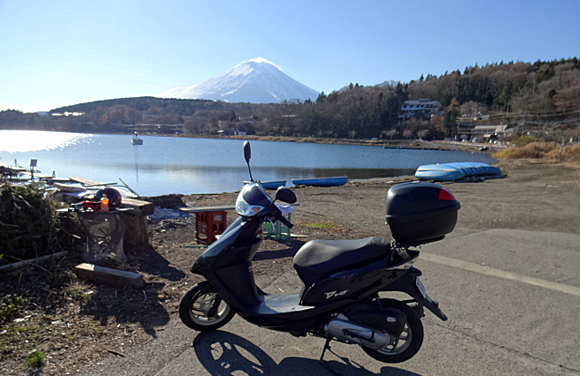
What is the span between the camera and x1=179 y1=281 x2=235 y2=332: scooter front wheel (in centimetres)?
331

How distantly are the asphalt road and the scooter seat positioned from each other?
0.72m

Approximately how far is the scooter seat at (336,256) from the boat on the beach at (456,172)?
75.7 ft

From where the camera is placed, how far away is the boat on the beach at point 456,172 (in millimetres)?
23969

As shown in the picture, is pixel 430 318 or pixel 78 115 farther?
pixel 78 115

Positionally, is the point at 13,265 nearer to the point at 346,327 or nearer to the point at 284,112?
the point at 346,327

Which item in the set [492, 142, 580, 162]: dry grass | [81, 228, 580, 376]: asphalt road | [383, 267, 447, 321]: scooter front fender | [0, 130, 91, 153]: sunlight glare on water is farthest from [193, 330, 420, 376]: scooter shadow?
[0, 130, 91, 153]: sunlight glare on water

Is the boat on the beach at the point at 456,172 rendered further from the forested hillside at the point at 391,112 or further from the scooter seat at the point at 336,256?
the forested hillside at the point at 391,112

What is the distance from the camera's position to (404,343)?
117 inches

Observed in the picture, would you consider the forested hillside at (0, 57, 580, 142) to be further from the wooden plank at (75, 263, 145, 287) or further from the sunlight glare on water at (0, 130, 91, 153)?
the wooden plank at (75, 263, 145, 287)

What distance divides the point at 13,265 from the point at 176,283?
1.76 meters

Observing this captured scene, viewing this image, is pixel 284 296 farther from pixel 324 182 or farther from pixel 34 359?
pixel 324 182

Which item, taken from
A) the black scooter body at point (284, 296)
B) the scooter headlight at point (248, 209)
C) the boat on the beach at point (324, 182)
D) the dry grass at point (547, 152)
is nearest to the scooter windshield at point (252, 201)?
the scooter headlight at point (248, 209)

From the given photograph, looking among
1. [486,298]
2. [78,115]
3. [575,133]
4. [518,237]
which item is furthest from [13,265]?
[78,115]

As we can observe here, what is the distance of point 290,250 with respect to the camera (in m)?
6.16
